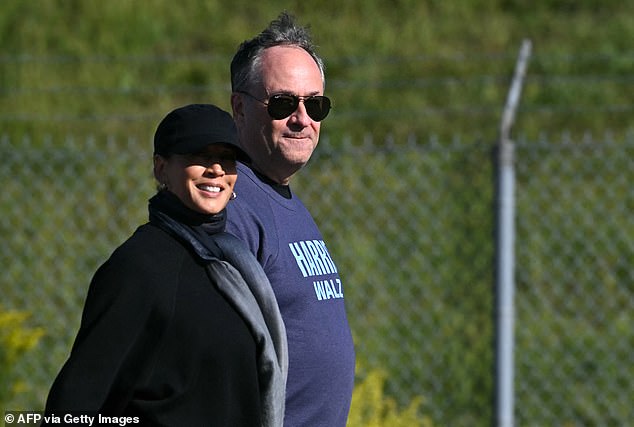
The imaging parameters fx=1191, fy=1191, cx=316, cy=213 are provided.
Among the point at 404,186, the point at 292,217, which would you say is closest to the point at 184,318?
the point at 292,217

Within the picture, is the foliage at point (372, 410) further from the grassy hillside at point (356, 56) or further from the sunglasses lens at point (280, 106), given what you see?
the grassy hillside at point (356, 56)

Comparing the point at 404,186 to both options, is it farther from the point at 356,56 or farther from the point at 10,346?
the point at 10,346

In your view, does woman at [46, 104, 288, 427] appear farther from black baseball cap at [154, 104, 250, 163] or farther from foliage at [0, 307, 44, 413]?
foliage at [0, 307, 44, 413]

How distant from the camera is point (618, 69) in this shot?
865 cm

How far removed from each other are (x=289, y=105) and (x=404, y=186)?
3.90 metres

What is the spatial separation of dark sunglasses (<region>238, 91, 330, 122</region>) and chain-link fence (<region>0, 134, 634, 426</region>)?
70.1 inches

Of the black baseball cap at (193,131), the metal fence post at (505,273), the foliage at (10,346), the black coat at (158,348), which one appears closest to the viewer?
the black coat at (158,348)

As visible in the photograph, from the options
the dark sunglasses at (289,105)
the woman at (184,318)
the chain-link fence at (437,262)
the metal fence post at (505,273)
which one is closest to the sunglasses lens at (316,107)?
the dark sunglasses at (289,105)

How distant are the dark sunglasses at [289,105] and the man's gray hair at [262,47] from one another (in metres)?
0.06

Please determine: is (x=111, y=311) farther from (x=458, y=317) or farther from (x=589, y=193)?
(x=589, y=193)

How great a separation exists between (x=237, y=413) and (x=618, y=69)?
683 centimetres

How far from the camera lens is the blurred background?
5.45 meters

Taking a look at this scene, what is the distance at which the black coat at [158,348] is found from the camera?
7.35 feet

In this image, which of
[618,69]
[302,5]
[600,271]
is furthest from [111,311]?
[302,5]
